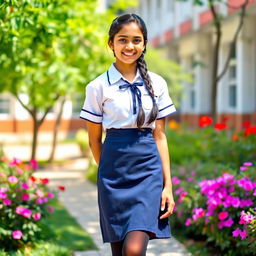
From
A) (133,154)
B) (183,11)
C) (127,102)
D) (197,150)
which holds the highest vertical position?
(183,11)

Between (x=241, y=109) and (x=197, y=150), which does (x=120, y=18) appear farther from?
(x=241, y=109)

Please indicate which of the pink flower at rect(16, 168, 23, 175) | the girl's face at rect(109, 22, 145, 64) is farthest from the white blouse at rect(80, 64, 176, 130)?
the pink flower at rect(16, 168, 23, 175)

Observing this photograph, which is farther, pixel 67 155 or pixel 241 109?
pixel 67 155

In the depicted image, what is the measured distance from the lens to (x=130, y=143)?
123 inches

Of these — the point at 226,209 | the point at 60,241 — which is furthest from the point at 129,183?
the point at 60,241

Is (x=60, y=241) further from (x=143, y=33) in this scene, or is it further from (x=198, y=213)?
(x=143, y=33)

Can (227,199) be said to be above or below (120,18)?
below

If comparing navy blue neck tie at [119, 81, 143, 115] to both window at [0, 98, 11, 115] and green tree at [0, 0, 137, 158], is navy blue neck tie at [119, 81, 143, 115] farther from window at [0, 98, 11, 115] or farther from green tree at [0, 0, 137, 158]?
window at [0, 98, 11, 115]

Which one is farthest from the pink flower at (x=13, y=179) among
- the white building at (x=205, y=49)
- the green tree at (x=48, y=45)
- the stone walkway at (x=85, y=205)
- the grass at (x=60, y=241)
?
the white building at (x=205, y=49)

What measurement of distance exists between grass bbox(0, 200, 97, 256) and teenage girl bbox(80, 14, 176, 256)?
2.04m

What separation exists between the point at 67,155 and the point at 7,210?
13070 millimetres

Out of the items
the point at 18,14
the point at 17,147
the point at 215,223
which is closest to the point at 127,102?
the point at 18,14

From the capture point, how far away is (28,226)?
5043 millimetres

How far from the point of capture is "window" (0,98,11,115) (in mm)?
25094
